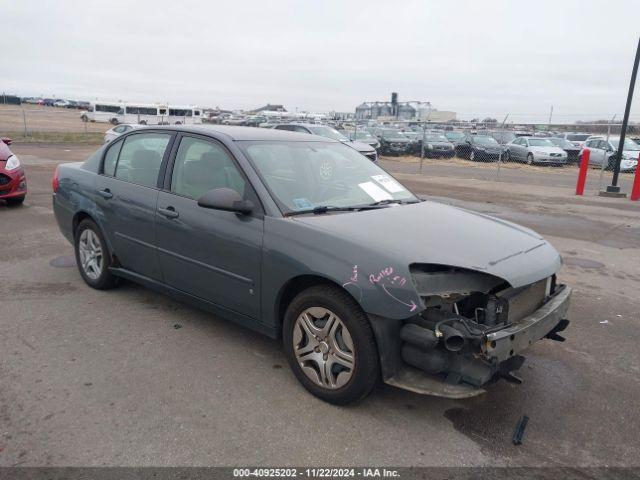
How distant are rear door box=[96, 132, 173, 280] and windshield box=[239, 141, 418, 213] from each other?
0.97m

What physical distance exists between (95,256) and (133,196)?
0.99 metres

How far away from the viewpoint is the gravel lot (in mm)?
2852

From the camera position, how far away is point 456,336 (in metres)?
2.87

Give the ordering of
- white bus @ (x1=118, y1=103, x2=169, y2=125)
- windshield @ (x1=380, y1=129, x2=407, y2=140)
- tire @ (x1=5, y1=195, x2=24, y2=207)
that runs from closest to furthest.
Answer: tire @ (x1=5, y1=195, x2=24, y2=207) < windshield @ (x1=380, y1=129, x2=407, y2=140) < white bus @ (x1=118, y1=103, x2=169, y2=125)

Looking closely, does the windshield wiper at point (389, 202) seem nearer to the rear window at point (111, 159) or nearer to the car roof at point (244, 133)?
the car roof at point (244, 133)

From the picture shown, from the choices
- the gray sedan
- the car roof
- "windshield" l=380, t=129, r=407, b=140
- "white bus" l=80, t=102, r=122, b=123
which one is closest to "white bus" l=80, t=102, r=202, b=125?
"white bus" l=80, t=102, r=122, b=123

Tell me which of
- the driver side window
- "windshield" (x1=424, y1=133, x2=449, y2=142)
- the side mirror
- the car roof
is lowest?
"windshield" (x1=424, y1=133, x2=449, y2=142)

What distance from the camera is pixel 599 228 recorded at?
9648 mm

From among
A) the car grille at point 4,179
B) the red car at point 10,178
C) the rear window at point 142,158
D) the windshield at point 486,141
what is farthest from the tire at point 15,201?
the windshield at point 486,141

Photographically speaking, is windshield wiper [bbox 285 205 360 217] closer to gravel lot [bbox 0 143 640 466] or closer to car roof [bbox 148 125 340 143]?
car roof [bbox 148 125 340 143]

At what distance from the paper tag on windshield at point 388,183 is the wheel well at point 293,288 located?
1.36 m

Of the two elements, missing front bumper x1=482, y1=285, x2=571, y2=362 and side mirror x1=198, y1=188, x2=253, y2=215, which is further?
side mirror x1=198, y1=188, x2=253, y2=215

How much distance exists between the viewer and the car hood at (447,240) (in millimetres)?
3070

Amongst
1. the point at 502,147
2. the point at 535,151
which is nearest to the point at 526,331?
the point at 535,151
